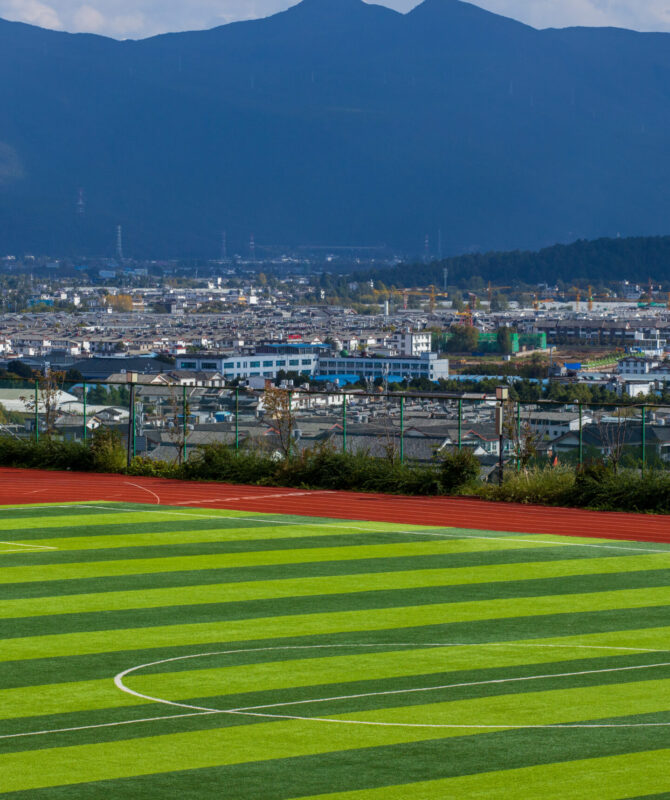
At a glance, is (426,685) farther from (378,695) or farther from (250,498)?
(250,498)

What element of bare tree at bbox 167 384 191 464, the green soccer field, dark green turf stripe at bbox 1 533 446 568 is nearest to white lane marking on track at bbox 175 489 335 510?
bare tree at bbox 167 384 191 464

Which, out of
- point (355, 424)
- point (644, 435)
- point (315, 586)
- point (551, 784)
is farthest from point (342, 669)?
point (355, 424)

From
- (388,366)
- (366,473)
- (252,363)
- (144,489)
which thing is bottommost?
(144,489)

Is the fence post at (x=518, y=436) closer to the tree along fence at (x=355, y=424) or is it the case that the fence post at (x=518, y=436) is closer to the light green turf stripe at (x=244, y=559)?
the tree along fence at (x=355, y=424)

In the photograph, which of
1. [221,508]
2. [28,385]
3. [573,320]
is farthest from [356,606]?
[573,320]

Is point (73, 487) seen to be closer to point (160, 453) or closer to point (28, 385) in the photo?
point (160, 453)

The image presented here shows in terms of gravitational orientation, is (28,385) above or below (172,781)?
above

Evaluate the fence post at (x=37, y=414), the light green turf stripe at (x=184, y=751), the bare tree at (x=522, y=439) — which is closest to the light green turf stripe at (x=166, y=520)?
the bare tree at (x=522, y=439)
